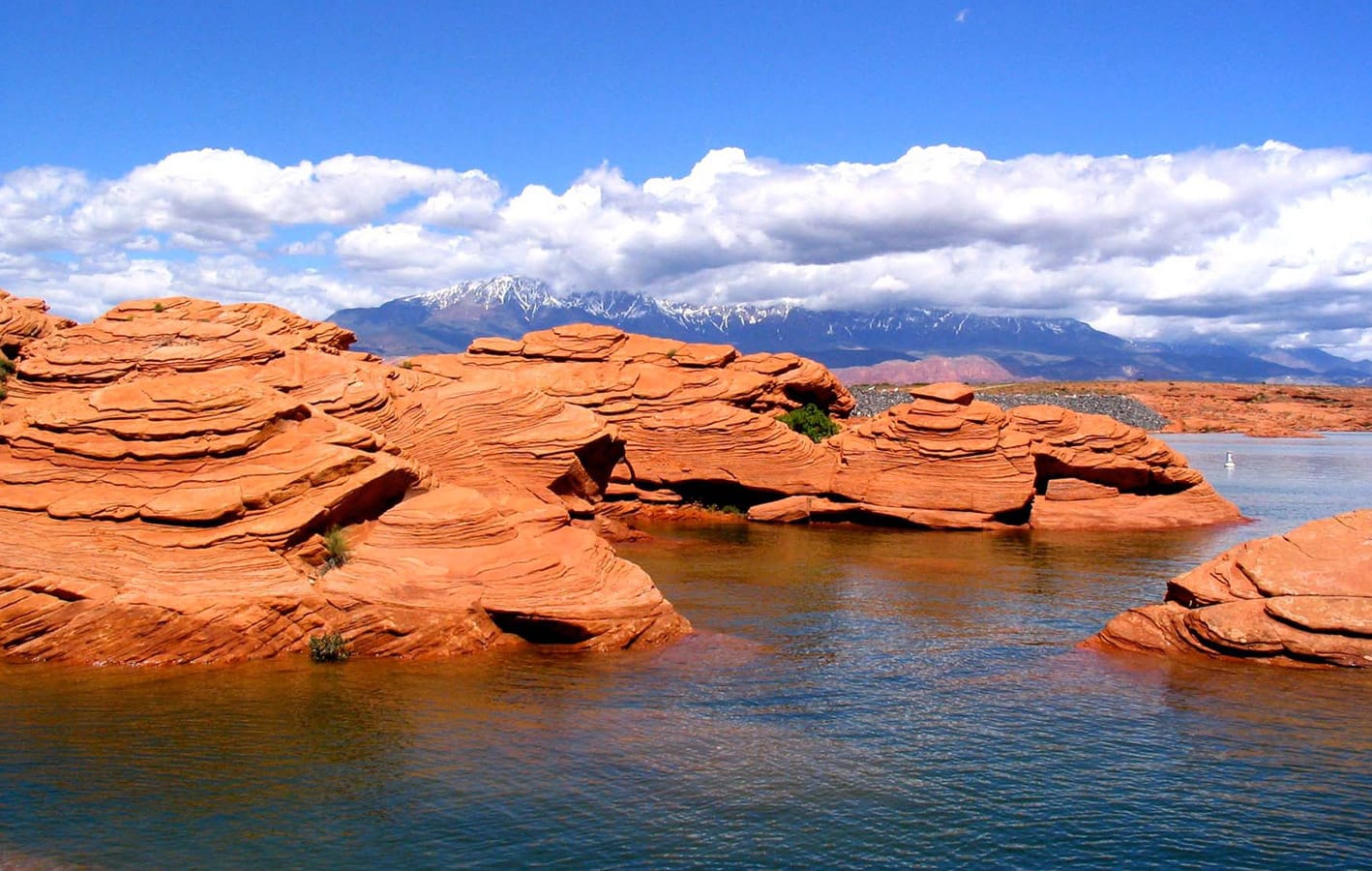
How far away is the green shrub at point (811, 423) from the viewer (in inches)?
1868

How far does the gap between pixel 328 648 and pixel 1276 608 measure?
16.7 meters

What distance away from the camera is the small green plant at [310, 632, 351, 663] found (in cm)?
1894

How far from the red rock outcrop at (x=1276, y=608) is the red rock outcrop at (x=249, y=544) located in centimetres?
934

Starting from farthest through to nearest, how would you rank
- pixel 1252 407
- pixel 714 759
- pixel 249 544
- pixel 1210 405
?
pixel 1210 405
pixel 1252 407
pixel 249 544
pixel 714 759

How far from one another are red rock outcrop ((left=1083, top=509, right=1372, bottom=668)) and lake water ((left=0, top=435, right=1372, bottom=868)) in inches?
22.6

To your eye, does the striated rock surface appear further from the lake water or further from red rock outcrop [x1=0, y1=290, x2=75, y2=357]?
the lake water

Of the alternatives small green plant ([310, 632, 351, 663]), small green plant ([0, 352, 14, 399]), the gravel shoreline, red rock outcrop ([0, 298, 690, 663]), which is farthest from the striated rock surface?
the gravel shoreline

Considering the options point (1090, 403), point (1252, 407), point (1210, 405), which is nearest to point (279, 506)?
point (1090, 403)

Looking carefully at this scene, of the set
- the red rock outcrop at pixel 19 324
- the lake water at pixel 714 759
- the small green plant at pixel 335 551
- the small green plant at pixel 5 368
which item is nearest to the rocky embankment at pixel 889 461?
the red rock outcrop at pixel 19 324

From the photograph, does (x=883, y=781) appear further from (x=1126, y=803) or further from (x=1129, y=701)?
(x=1129, y=701)

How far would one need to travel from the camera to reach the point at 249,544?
19797mm

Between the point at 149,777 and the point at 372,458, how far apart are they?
9.00 m

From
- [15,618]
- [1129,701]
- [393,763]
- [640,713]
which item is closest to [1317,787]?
[1129,701]

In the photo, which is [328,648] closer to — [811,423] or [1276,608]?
[1276,608]
